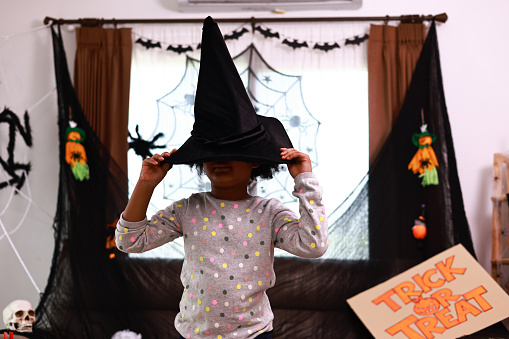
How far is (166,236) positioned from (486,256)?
2123mm

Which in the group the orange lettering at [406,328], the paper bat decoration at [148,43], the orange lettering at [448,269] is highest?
the paper bat decoration at [148,43]

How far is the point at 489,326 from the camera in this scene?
2264 millimetres

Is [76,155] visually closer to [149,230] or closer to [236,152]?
[149,230]

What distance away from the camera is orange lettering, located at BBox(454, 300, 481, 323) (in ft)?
7.37

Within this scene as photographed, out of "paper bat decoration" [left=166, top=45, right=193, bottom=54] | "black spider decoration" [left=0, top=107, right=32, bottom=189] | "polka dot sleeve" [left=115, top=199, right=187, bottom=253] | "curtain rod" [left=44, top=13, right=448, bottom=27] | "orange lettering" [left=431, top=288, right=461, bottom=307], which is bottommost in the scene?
"orange lettering" [left=431, top=288, right=461, bottom=307]

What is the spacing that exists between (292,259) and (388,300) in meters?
0.46

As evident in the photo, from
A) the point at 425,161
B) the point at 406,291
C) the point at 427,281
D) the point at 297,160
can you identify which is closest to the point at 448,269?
the point at 427,281

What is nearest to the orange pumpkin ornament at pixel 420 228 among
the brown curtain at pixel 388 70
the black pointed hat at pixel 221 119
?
the brown curtain at pixel 388 70

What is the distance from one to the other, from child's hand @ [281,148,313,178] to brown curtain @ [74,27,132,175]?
5.58 feet

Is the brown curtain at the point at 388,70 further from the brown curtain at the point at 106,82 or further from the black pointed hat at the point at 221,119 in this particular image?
the black pointed hat at the point at 221,119

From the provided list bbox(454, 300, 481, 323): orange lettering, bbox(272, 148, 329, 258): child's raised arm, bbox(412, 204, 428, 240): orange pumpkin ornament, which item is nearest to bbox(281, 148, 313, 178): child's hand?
bbox(272, 148, 329, 258): child's raised arm

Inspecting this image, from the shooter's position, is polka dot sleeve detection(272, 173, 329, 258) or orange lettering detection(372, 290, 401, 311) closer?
polka dot sleeve detection(272, 173, 329, 258)

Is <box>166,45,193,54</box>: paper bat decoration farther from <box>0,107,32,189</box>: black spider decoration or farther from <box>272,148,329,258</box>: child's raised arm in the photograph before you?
<box>272,148,329,258</box>: child's raised arm

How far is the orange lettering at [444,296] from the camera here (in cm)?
232
